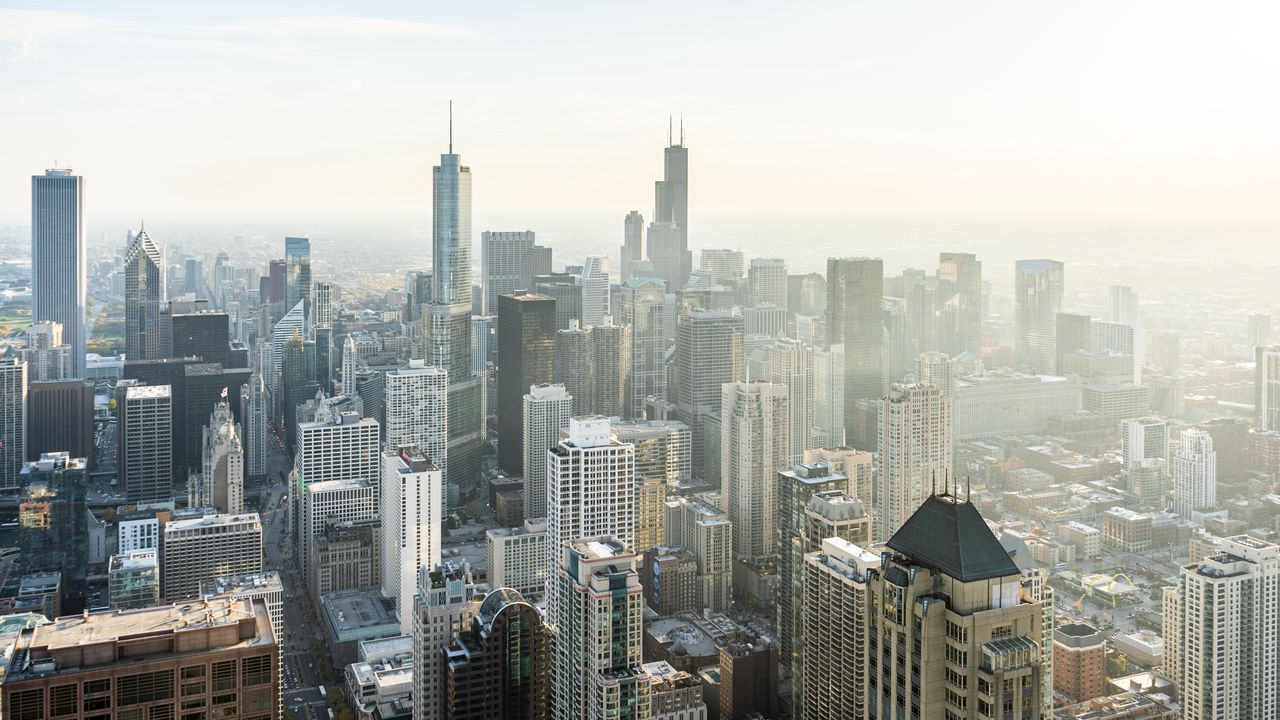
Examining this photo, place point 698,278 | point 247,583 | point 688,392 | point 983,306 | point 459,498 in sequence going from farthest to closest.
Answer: point 698,278
point 688,392
point 459,498
point 983,306
point 247,583

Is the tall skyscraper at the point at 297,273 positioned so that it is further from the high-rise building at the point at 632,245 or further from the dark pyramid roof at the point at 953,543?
the dark pyramid roof at the point at 953,543

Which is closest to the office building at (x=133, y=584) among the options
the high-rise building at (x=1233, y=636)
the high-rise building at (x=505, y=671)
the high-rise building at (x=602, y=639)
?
the high-rise building at (x=505, y=671)

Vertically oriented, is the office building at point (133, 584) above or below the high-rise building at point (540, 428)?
below

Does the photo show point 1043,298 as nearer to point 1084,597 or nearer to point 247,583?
point 1084,597

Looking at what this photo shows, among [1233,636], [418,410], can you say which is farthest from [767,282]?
[1233,636]

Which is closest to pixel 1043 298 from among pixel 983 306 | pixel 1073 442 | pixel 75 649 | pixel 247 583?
pixel 983 306

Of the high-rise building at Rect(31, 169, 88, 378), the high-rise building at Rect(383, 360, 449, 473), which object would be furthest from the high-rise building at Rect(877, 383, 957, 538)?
the high-rise building at Rect(31, 169, 88, 378)
